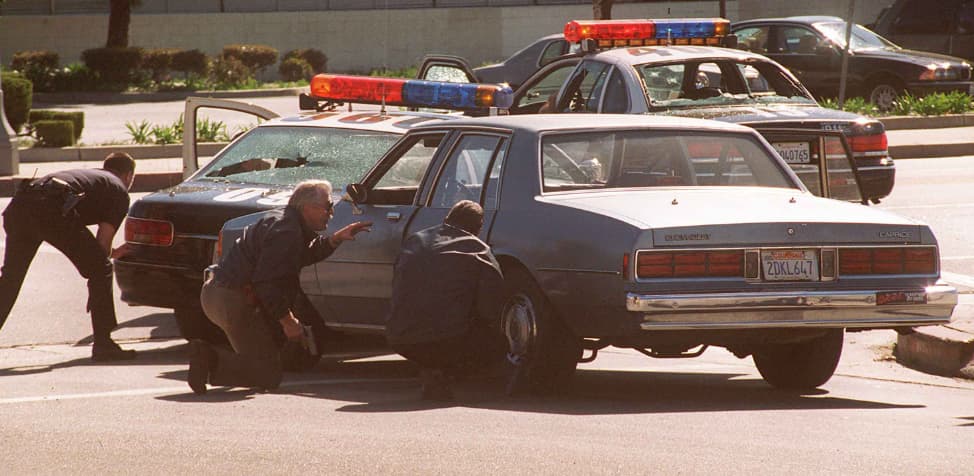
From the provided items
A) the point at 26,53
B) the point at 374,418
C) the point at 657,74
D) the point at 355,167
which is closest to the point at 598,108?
the point at 657,74

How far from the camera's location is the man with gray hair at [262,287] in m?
8.26

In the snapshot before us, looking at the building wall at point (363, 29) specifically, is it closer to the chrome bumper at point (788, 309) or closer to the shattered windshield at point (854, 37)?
the shattered windshield at point (854, 37)

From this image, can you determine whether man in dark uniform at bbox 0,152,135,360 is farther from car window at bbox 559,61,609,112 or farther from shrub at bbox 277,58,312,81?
shrub at bbox 277,58,312,81

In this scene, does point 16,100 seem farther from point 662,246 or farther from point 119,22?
point 662,246

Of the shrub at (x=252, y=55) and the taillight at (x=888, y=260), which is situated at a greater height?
the taillight at (x=888, y=260)

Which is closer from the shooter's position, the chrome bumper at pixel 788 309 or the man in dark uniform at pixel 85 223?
the chrome bumper at pixel 788 309

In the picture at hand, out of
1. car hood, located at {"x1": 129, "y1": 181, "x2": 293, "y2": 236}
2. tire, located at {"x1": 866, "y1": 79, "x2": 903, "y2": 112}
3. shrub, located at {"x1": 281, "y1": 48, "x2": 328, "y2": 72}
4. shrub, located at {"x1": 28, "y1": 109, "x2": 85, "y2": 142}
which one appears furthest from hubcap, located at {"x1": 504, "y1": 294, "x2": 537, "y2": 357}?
shrub, located at {"x1": 281, "y1": 48, "x2": 328, "y2": 72}

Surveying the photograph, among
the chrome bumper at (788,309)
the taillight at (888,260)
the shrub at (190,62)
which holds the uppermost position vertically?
the taillight at (888,260)

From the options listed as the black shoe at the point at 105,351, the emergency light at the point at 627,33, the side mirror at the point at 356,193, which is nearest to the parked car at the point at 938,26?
the emergency light at the point at 627,33

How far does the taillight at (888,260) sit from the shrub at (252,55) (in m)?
33.8

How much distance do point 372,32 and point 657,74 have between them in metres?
33.3

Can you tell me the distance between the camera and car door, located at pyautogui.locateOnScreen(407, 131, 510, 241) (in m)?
8.25

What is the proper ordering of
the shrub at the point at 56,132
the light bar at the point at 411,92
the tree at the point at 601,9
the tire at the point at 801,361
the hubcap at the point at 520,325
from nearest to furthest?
the hubcap at the point at 520,325
the tire at the point at 801,361
the light bar at the point at 411,92
the shrub at the point at 56,132
the tree at the point at 601,9

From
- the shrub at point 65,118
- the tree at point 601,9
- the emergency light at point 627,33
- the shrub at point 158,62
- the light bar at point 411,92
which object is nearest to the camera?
the light bar at point 411,92
